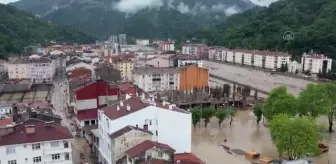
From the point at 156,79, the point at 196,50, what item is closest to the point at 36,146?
the point at 156,79

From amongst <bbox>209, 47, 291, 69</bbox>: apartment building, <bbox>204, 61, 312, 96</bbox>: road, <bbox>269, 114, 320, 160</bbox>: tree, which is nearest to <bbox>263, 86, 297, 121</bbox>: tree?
<bbox>269, 114, 320, 160</bbox>: tree

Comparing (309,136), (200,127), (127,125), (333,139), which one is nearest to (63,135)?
(127,125)

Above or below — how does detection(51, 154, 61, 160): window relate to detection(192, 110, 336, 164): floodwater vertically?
above

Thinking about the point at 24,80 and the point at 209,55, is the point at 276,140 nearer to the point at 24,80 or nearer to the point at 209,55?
the point at 24,80

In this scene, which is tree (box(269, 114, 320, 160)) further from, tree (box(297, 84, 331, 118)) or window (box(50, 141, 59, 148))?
window (box(50, 141, 59, 148))

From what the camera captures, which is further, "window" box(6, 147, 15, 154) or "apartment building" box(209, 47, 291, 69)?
"apartment building" box(209, 47, 291, 69)

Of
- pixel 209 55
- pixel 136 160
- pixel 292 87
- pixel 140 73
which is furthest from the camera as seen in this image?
pixel 209 55
